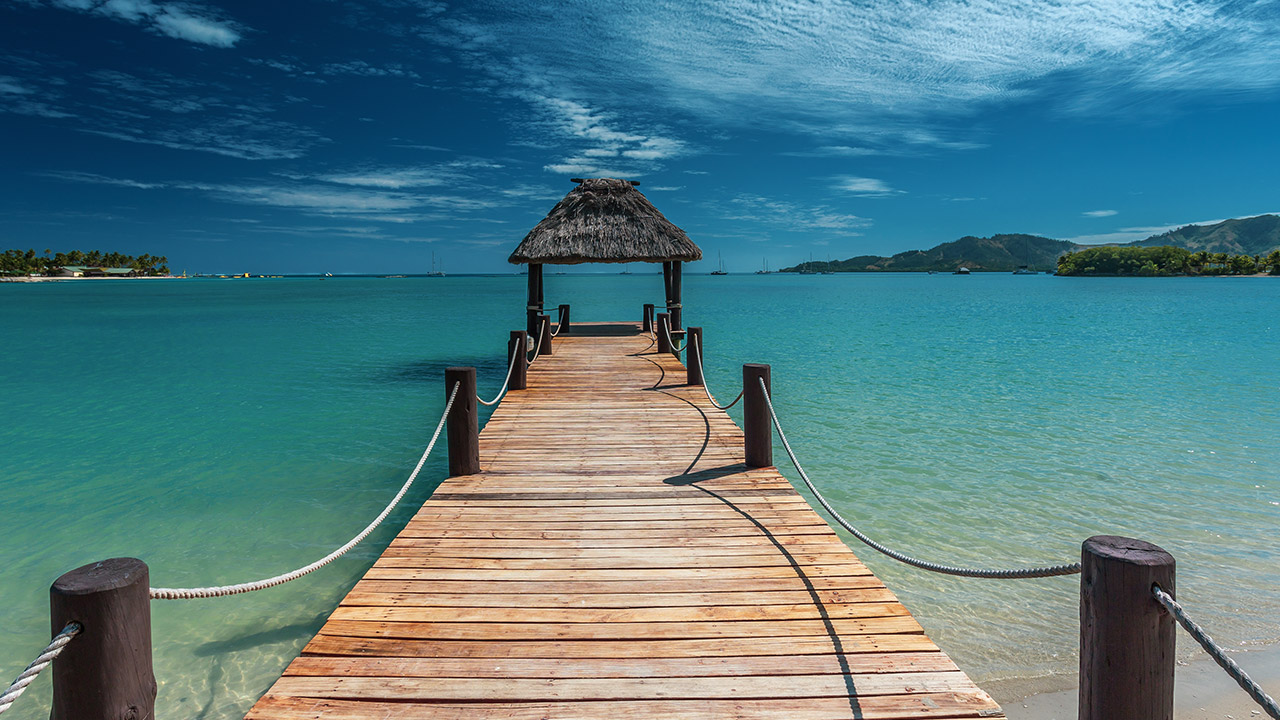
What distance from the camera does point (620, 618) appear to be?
3.18m

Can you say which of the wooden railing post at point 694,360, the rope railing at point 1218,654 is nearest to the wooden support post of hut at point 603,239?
the wooden railing post at point 694,360

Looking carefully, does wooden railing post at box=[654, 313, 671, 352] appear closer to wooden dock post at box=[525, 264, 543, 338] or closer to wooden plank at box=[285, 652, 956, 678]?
wooden dock post at box=[525, 264, 543, 338]

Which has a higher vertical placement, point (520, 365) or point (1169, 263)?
point (1169, 263)

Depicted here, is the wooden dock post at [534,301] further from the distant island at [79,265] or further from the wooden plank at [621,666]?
the distant island at [79,265]

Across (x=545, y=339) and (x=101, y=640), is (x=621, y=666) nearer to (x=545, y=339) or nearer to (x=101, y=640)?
(x=101, y=640)

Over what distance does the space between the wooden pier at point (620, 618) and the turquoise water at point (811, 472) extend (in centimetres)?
164

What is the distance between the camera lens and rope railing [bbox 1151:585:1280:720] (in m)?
1.46

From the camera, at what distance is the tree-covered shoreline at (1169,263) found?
121m

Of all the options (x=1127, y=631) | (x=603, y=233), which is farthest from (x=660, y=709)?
(x=603, y=233)

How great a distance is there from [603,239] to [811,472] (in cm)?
851

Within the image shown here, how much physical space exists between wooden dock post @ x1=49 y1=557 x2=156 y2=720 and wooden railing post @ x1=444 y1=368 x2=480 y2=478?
338cm

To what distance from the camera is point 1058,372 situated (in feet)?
55.3

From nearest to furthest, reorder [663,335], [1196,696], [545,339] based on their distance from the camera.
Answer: [1196,696], [663,335], [545,339]

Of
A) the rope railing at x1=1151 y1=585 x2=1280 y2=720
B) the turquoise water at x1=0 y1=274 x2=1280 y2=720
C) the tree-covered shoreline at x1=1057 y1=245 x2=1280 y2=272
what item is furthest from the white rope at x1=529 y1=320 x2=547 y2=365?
the tree-covered shoreline at x1=1057 y1=245 x2=1280 y2=272
